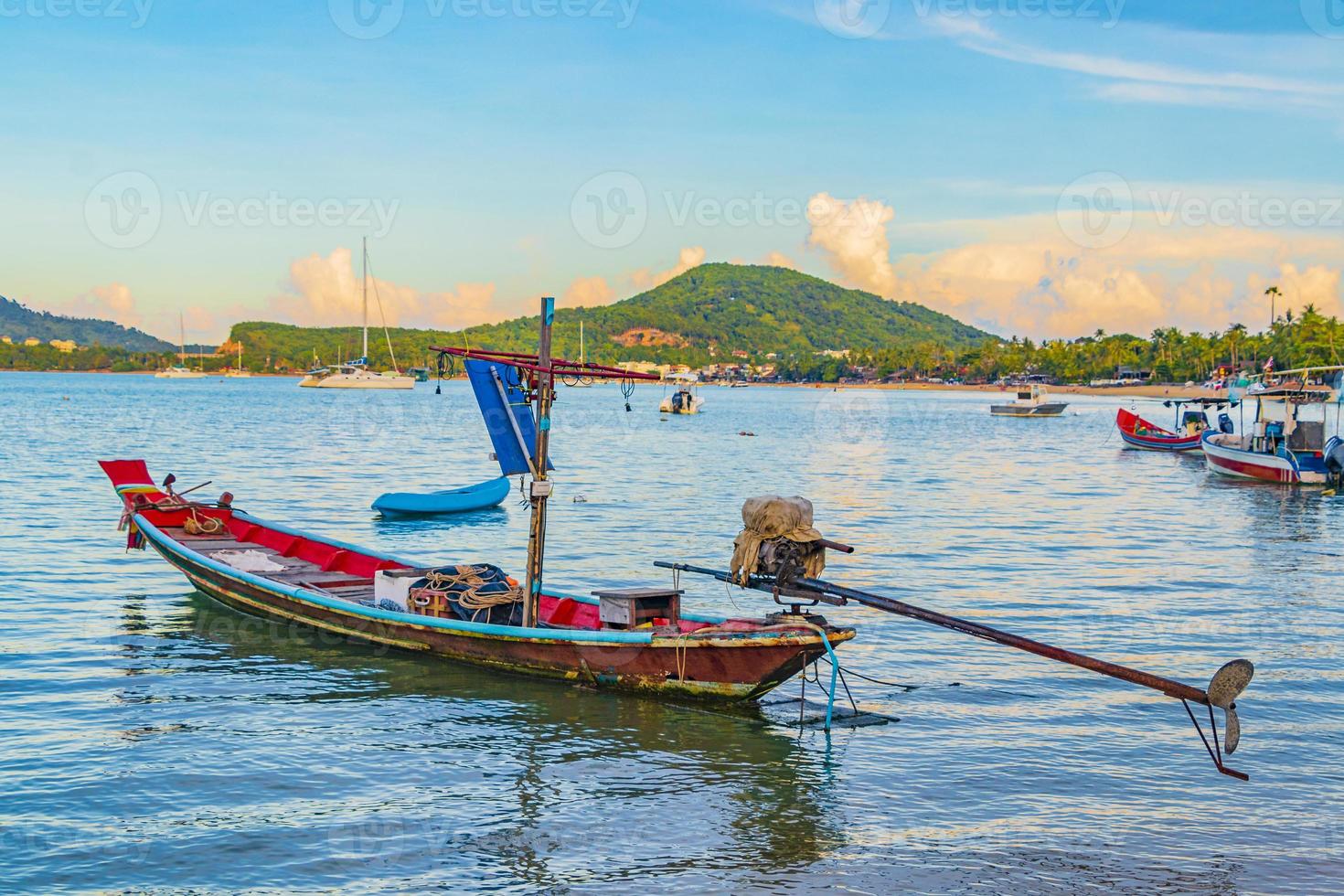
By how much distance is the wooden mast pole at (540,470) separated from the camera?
1638cm

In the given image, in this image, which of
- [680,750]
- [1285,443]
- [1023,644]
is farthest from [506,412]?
[1285,443]

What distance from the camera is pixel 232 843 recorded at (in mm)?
11523

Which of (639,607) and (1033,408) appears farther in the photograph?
(1033,408)

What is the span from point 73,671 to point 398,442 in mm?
61887

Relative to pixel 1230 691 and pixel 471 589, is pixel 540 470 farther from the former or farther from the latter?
pixel 1230 691

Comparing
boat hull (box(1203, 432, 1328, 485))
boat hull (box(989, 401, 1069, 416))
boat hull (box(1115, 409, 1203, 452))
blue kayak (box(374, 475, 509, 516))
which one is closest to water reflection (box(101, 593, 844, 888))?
blue kayak (box(374, 475, 509, 516))

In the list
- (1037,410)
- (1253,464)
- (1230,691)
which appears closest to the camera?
(1230,691)

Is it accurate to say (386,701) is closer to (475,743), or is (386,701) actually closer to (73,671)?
(475,743)

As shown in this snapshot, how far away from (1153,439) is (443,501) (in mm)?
50867

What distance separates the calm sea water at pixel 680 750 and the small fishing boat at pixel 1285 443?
1843 centimetres

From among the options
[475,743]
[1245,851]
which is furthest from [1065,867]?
[475,743]

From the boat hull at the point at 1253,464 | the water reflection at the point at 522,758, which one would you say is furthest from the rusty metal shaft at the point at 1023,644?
the boat hull at the point at 1253,464

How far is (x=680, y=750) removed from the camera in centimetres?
1441

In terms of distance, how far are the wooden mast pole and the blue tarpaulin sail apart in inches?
10.3
